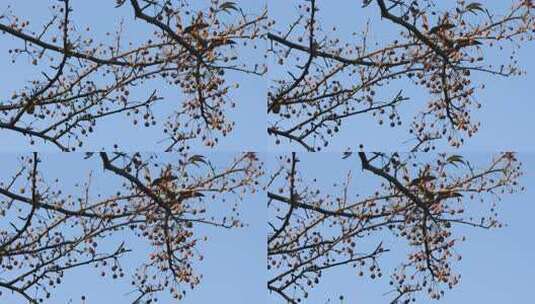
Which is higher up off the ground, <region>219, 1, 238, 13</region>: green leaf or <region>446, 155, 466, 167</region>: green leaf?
<region>219, 1, 238, 13</region>: green leaf

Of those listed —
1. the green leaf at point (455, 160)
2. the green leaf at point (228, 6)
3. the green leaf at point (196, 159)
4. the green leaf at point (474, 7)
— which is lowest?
the green leaf at point (455, 160)

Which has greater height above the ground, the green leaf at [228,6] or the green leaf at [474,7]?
the green leaf at [228,6]

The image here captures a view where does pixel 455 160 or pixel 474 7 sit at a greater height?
pixel 474 7

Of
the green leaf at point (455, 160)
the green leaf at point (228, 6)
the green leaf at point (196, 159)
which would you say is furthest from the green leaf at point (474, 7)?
the green leaf at point (196, 159)

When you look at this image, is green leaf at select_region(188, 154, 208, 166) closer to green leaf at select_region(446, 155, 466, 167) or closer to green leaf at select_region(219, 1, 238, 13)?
green leaf at select_region(219, 1, 238, 13)

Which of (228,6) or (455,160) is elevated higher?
(228,6)

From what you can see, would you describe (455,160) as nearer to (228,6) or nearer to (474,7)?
(474,7)

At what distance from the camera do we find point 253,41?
316 cm

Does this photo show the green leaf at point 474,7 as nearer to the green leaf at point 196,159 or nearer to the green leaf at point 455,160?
the green leaf at point 455,160

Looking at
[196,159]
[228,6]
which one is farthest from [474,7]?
[196,159]

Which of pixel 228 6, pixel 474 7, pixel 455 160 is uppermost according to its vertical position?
pixel 228 6

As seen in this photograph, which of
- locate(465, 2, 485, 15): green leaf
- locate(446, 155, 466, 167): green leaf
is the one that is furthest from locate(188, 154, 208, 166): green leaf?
locate(465, 2, 485, 15): green leaf

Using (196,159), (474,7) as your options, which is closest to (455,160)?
(474,7)

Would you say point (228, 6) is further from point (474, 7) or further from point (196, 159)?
point (474, 7)
